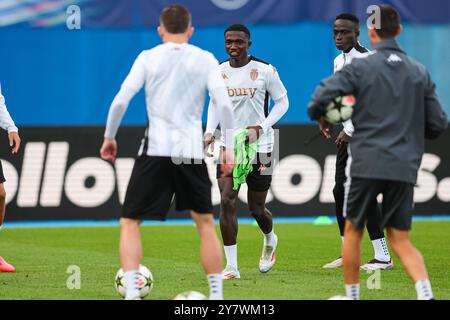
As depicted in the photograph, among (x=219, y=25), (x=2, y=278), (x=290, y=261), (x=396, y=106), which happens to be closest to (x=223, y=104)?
(x=396, y=106)

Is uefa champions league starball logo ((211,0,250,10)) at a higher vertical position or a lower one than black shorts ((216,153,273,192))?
higher

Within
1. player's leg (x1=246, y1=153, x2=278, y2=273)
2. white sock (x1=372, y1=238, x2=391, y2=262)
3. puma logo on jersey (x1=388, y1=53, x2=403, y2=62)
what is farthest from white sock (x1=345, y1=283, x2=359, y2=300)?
white sock (x1=372, y1=238, x2=391, y2=262)

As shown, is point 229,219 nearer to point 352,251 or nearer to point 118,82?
point 352,251

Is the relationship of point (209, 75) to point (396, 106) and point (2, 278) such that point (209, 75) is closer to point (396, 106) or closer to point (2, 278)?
point (396, 106)

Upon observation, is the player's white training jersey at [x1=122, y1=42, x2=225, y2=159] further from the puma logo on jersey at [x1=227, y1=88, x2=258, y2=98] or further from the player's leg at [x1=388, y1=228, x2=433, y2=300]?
the puma logo on jersey at [x1=227, y1=88, x2=258, y2=98]

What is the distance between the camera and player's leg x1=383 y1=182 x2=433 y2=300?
7.22 meters

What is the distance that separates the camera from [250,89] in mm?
10406

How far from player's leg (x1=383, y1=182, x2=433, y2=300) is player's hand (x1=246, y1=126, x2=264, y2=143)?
3.06 metres

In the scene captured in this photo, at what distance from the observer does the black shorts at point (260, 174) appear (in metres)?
10.4

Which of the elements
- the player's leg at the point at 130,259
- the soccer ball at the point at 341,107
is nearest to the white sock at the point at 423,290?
the soccer ball at the point at 341,107

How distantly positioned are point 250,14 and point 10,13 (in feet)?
14.3

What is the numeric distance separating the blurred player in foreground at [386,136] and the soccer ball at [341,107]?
0.05m
